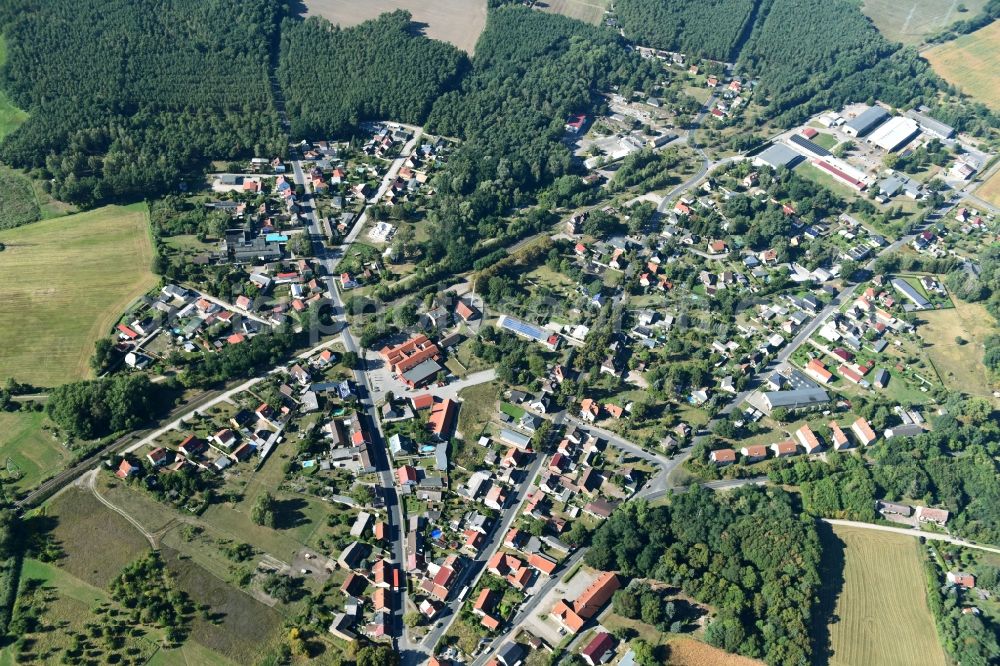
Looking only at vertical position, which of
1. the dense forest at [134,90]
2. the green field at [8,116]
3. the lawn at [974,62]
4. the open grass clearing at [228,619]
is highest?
the lawn at [974,62]

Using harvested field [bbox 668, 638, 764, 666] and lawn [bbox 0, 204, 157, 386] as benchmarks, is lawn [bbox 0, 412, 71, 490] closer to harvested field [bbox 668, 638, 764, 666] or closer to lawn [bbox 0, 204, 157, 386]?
lawn [bbox 0, 204, 157, 386]

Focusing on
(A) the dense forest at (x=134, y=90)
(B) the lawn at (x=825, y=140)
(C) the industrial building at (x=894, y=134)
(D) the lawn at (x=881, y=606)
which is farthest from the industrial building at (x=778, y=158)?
(A) the dense forest at (x=134, y=90)

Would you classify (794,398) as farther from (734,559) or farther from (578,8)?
(578,8)

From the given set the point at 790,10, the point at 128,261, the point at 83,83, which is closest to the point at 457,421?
the point at 128,261

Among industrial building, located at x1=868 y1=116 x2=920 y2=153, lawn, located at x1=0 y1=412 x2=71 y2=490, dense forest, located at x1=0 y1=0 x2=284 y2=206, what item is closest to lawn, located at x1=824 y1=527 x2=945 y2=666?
lawn, located at x1=0 y1=412 x2=71 y2=490

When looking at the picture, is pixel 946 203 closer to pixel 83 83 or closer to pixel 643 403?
pixel 643 403

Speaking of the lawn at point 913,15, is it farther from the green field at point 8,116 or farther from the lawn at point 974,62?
the green field at point 8,116

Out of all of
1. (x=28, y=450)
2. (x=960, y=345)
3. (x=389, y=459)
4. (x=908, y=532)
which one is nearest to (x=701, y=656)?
(x=908, y=532)
